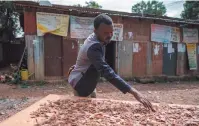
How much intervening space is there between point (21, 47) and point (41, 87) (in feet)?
27.3

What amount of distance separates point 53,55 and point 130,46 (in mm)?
3351

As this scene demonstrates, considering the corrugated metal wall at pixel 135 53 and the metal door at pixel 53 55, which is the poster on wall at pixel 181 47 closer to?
the corrugated metal wall at pixel 135 53

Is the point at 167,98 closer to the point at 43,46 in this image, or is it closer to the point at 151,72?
the point at 151,72

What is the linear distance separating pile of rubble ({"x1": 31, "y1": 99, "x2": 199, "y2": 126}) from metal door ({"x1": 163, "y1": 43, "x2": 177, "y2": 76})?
998 centimetres

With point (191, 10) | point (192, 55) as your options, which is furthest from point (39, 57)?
point (191, 10)

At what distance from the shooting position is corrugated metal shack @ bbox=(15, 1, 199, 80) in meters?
9.90

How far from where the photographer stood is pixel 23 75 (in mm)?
9711

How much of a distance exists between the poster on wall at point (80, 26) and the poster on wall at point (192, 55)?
5.22 m

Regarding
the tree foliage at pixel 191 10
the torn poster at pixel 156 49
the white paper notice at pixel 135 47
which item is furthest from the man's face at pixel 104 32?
the tree foliage at pixel 191 10

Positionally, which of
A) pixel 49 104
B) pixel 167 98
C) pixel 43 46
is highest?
pixel 43 46

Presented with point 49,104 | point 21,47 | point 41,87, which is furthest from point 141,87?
point 21,47

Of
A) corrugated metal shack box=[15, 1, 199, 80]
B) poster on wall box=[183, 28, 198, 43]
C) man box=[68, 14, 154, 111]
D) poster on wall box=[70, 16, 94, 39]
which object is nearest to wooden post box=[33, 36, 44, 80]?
corrugated metal shack box=[15, 1, 199, 80]

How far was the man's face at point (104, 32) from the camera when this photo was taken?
8.00 feet

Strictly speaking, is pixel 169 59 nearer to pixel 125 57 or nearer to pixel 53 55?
pixel 125 57
